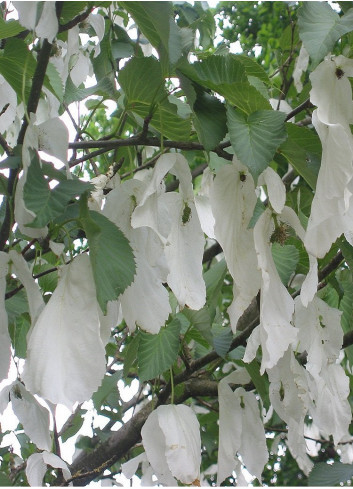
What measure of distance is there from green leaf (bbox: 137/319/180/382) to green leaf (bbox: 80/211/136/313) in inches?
13.2

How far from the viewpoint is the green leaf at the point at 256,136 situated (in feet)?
1.89

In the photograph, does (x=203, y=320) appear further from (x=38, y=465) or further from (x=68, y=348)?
(x=68, y=348)

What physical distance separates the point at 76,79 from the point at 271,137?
1.99ft

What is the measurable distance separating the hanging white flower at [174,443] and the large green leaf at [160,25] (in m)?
0.39

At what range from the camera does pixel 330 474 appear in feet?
3.21

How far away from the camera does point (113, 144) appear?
671 millimetres

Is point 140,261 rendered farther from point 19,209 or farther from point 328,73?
point 328,73

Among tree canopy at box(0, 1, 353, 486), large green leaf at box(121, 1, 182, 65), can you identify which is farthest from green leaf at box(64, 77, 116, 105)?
large green leaf at box(121, 1, 182, 65)

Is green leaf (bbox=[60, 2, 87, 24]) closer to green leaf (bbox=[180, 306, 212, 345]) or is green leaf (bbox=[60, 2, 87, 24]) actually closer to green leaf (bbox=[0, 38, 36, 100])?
green leaf (bbox=[0, 38, 36, 100])

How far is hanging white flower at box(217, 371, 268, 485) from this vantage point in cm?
87

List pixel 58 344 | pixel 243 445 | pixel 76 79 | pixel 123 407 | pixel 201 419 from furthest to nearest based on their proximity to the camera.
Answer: pixel 123 407 → pixel 201 419 → pixel 76 79 → pixel 243 445 → pixel 58 344

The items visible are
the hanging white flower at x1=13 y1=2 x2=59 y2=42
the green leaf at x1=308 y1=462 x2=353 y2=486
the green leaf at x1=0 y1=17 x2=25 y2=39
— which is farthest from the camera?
the green leaf at x1=308 y1=462 x2=353 y2=486

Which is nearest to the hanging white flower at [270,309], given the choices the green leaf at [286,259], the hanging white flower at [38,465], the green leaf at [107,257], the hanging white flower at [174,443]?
the green leaf at [107,257]

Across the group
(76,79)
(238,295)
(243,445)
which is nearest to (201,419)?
(243,445)
